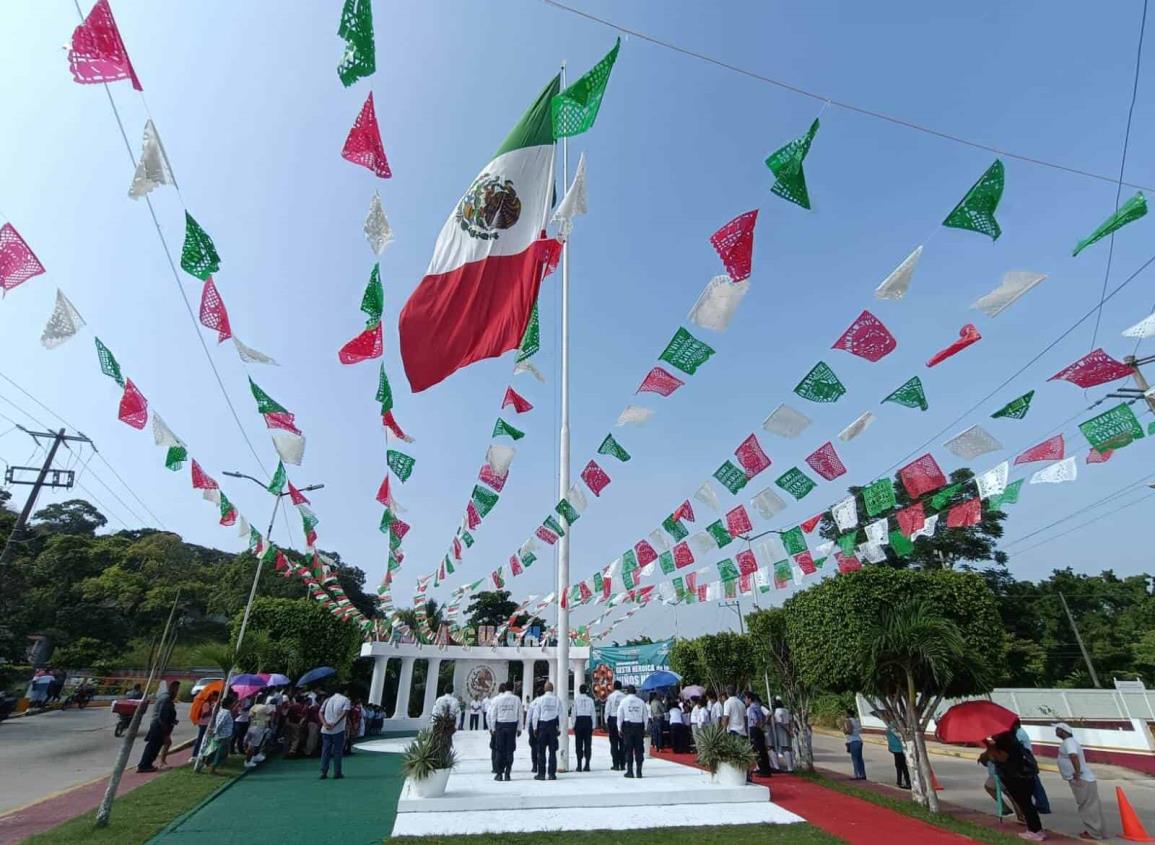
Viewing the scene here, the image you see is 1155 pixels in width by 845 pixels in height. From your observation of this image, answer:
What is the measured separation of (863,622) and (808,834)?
12.4 ft

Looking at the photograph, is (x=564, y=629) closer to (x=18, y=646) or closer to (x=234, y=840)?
(x=234, y=840)

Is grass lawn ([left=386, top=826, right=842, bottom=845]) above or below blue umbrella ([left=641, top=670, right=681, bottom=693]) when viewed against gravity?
below

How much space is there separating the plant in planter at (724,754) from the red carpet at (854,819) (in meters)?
0.62

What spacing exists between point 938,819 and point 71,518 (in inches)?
3090

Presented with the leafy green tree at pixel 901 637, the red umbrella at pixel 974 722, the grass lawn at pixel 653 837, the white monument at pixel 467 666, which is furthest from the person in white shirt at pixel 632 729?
the white monument at pixel 467 666

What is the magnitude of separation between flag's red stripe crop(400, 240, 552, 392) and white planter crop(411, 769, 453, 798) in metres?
5.02

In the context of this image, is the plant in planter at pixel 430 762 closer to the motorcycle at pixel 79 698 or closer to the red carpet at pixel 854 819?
the red carpet at pixel 854 819

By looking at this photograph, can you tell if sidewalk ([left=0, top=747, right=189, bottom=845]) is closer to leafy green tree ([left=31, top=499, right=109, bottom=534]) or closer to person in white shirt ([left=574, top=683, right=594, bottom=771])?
person in white shirt ([left=574, top=683, right=594, bottom=771])

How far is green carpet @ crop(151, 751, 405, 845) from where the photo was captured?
6.62 metres

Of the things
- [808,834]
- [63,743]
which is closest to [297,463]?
[808,834]

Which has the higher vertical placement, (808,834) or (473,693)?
(473,693)

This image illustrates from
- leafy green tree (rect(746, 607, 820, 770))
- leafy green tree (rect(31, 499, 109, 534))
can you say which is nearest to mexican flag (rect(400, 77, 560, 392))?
leafy green tree (rect(746, 607, 820, 770))

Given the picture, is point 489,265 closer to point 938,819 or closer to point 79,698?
point 938,819

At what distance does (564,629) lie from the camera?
33.9 feet
